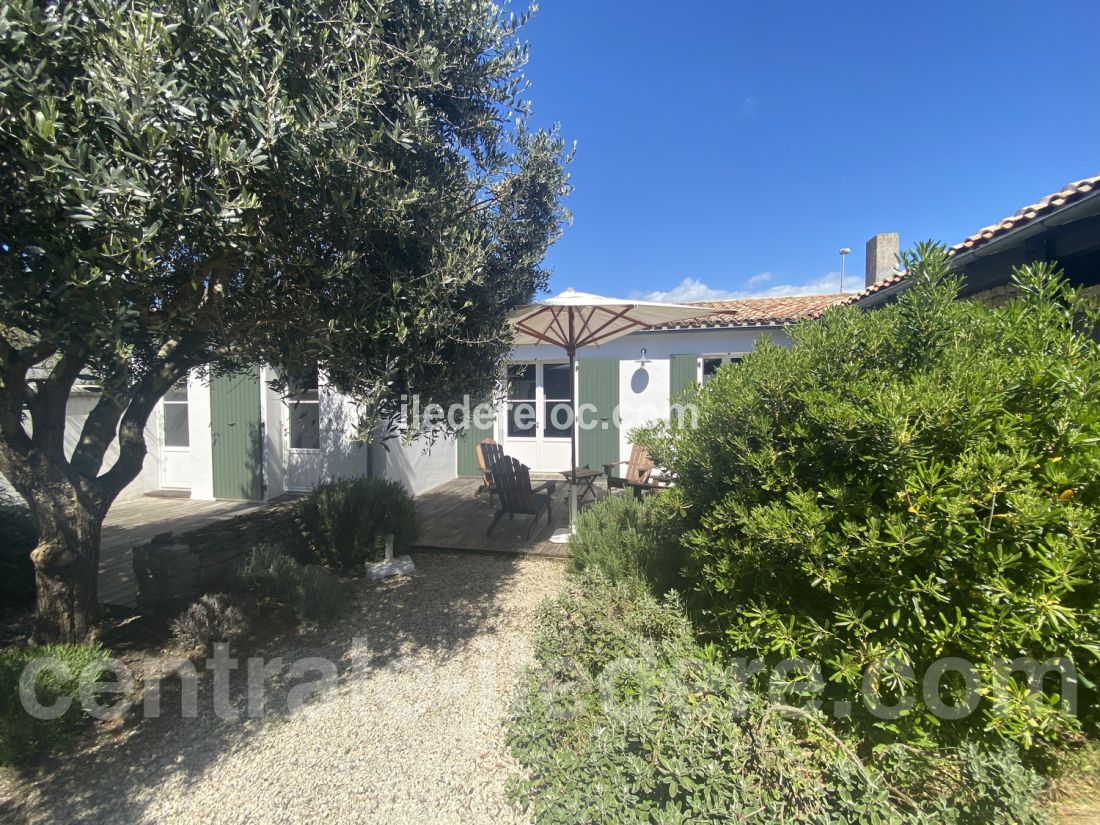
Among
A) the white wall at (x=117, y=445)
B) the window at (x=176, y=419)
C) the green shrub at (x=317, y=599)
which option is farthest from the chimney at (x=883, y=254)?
the white wall at (x=117, y=445)

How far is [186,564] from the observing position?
157 inches

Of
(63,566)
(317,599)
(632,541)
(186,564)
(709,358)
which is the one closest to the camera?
(63,566)

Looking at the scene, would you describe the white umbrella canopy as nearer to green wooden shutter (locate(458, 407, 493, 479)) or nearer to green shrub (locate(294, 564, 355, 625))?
green shrub (locate(294, 564, 355, 625))

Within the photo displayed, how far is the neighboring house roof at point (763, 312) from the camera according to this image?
28.2ft

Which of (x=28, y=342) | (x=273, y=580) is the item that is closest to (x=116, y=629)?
(x=273, y=580)

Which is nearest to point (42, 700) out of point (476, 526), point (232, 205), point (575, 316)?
point (232, 205)

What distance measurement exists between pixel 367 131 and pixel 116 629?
405 centimetres

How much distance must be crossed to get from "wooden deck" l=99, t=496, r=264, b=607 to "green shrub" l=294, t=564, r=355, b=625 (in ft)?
5.15

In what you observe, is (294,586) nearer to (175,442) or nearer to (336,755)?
(336,755)

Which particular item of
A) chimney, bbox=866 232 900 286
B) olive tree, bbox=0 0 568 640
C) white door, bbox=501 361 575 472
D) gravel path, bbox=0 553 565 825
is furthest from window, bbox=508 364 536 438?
chimney, bbox=866 232 900 286

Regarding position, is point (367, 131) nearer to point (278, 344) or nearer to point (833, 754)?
point (278, 344)

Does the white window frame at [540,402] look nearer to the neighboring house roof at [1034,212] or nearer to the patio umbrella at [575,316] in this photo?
the patio umbrella at [575,316]

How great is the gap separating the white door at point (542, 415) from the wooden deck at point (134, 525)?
4.98 metres

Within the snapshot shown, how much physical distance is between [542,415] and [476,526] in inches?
155
